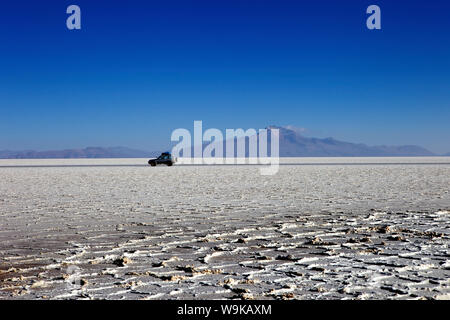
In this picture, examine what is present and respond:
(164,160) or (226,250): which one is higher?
(164,160)

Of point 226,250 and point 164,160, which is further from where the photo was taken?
point 164,160

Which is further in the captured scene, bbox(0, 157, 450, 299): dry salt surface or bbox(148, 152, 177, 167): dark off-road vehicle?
bbox(148, 152, 177, 167): dark off-road vehicle

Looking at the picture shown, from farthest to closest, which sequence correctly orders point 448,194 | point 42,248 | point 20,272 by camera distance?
point 448,194 → point 42,248 → point 20,272

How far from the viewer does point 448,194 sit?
43.9 ft

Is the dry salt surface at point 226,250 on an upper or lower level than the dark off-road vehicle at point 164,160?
lower

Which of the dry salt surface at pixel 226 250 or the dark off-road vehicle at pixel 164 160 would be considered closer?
the dry salt surface at pixel 226 250

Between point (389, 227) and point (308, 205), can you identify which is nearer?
point (389, 227)

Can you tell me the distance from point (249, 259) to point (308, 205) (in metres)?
5.72

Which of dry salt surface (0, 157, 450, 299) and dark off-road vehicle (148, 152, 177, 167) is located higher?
dark off-road vehicle (148, 152, 177, 167)
